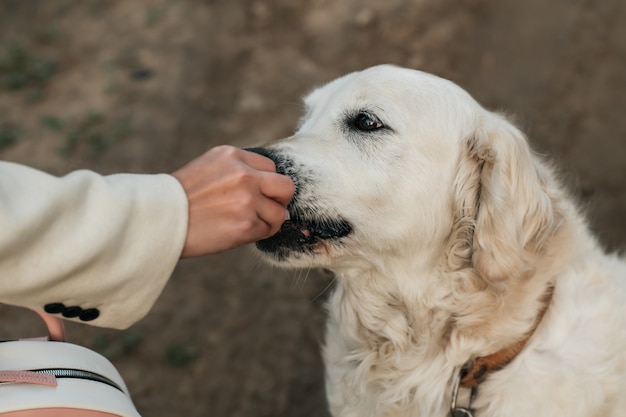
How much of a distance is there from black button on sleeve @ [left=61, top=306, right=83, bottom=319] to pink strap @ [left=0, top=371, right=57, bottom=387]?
0.16 meters

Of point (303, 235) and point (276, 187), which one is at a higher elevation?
point (276, 187)

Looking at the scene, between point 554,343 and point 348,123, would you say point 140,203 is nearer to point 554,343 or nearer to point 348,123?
point 348,123


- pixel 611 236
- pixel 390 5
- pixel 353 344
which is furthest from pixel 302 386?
pixel 390 5

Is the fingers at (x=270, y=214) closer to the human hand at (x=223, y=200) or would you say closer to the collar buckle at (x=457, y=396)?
the human hand at (x=223, y=200)

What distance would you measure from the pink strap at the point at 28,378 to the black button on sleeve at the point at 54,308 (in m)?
0.16

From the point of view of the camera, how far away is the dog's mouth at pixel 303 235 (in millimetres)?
2334

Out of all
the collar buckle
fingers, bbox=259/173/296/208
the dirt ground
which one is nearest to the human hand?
fingers, bbox=259/173/296/208

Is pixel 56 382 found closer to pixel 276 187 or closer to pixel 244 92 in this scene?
pixel 276 187

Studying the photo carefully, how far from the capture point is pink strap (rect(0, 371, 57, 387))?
5.41ft

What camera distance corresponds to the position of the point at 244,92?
5.84 meters

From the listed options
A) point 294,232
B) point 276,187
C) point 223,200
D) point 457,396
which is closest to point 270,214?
point 276,187

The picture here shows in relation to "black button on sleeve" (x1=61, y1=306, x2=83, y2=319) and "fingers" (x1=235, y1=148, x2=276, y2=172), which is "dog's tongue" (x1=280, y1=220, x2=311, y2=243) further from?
"black button on sleeve" (x1=61, y1=306, x2=83, y2=319)

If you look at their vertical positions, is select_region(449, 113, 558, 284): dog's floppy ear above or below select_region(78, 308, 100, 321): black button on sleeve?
above

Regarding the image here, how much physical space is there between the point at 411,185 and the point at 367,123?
0.90 feet
